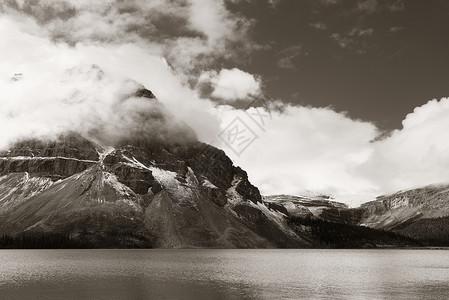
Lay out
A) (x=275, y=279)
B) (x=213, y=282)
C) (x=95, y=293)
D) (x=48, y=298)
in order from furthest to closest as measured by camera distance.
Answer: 1. (x=275, y=279)
2. (x=213, y=282)
3. (x=95, y=293)
4. (x=48, y=298)

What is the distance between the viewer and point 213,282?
350 feet

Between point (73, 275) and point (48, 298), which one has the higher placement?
point (73, 275)

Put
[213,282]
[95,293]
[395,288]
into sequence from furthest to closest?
[213,282], [395,288], [95,293]

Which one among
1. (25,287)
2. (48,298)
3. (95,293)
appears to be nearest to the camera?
(48,298)

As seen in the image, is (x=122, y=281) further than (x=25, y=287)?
Yes

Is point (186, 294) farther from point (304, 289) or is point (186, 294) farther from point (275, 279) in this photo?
point (275, 279)

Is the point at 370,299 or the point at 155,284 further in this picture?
the point at 155,284

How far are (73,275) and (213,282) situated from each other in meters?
37.2

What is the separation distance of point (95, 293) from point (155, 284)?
19.4m

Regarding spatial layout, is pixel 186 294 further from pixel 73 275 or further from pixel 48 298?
pixel 73 275

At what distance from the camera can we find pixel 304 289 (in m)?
93.8

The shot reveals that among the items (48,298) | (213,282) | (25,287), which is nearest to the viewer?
(48,298)

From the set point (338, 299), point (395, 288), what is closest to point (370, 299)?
point (338, 299)

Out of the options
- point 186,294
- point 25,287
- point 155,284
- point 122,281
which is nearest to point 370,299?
point 186,294
